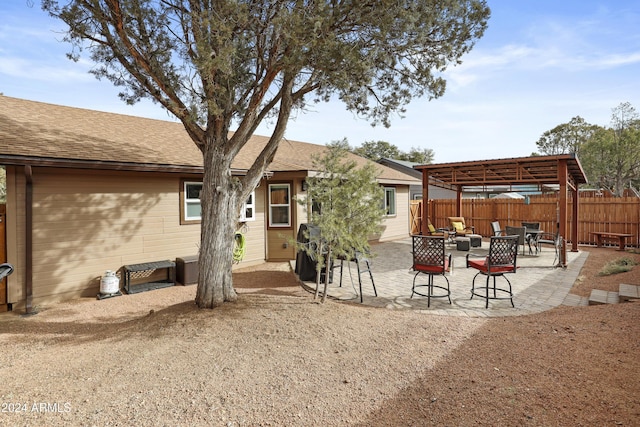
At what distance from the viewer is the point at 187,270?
760 centimetres

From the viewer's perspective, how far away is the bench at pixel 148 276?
6969 millimetres

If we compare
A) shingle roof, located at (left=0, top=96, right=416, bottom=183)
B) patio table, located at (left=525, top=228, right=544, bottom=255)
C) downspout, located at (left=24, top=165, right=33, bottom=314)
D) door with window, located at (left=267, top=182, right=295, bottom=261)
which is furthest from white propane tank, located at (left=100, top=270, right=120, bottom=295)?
patio table, located at (left=525, top=228, right=544, bottom=255)

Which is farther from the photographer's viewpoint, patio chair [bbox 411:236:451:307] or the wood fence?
the wood fence

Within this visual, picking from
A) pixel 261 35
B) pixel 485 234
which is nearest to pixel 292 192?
pixel 261 35

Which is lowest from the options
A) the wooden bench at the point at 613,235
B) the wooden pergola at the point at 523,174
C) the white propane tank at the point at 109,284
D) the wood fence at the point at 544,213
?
the white propane tank at the point at 109,284

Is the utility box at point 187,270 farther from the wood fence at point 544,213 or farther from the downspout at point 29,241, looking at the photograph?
the wood fence at point 544,213

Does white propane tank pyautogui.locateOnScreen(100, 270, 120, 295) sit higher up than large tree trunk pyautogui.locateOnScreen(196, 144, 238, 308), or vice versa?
large tree trunk pyautogui.locateOnScreen(196, 144, 238, 308)

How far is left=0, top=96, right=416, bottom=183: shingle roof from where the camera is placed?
6027 millimetres

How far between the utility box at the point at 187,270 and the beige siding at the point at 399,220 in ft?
28.9

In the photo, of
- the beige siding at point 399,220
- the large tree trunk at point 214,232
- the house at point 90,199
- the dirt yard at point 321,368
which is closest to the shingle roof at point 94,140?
the house at point 90,199

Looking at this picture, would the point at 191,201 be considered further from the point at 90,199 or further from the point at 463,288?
the point at 463,288

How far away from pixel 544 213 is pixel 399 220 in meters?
6.29

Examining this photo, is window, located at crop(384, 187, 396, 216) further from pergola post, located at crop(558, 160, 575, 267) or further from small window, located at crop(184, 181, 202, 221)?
small window, located at crop(184, 181, 202, 221)

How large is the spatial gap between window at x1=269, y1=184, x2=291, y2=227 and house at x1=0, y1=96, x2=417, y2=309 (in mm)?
409
